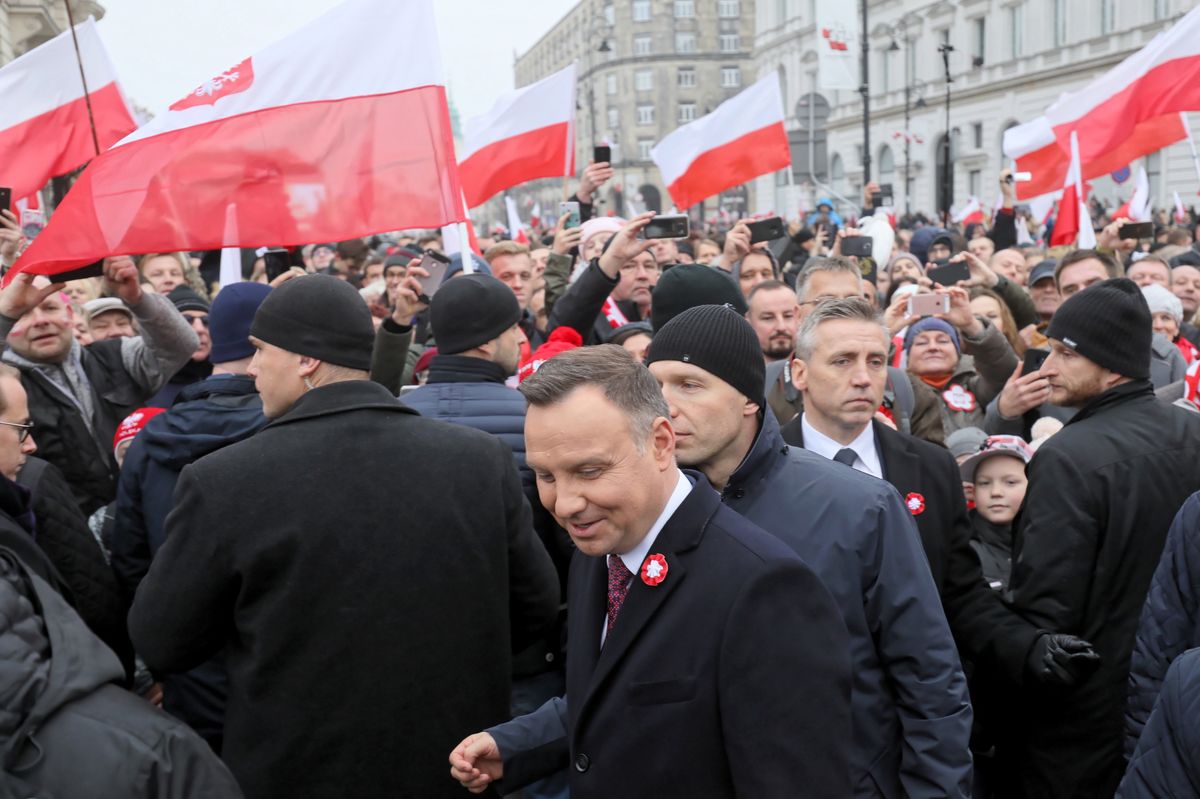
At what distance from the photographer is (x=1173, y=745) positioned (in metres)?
2.18

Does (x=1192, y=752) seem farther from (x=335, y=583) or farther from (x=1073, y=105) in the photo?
(x=1073, y=105)

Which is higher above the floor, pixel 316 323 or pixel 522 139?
pixel 522 139

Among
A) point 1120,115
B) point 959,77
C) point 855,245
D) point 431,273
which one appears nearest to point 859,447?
point 431,273

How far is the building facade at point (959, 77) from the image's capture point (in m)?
38.7

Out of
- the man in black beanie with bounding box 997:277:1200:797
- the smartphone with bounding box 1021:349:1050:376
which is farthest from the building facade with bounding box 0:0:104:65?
the man in black beanie with bounding box 997:277:1200:797

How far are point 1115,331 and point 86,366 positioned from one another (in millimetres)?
4006

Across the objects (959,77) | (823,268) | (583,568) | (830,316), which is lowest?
(583,568)

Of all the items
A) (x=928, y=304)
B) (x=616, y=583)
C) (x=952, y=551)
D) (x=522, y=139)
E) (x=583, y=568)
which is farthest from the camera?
(x=522, y=139)

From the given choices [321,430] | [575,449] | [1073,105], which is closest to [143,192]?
[321,430]

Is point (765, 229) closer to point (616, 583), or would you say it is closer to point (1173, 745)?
point (616, 583)

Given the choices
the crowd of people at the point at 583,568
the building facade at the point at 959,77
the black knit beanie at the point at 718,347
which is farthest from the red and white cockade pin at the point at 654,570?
the building facade at the point at 959,77

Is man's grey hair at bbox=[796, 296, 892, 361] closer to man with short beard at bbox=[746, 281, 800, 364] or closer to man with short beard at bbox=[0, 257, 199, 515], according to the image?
man with short beard at bbox=[746, 281, 800, 364]

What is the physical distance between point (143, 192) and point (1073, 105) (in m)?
7.83

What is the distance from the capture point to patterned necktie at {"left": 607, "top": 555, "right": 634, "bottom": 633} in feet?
7.52
